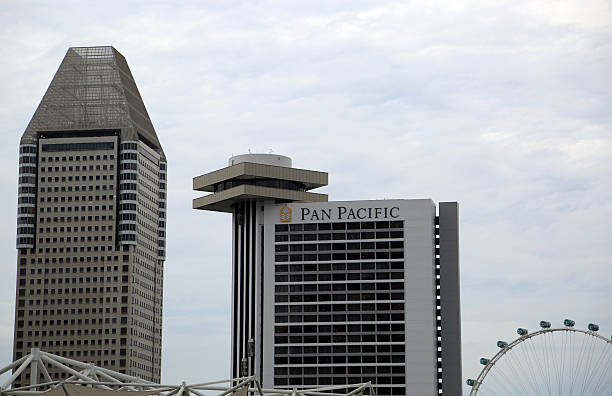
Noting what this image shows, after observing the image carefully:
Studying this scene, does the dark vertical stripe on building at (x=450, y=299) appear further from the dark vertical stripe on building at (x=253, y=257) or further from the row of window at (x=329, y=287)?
the dark vertical stripe on building at (x=253, y=257)

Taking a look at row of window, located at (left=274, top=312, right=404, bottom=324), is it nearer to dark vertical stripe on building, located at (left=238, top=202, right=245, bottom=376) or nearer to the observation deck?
dark vertical stripe on building, located at (left=238, top=202, right=245, bottom=376)

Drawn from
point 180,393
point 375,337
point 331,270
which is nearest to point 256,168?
point 331,270

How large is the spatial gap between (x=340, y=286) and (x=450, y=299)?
18796 mm

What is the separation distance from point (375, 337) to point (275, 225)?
26081 mm

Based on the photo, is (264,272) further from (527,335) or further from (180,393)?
(180,393)

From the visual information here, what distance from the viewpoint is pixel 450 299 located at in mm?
188750

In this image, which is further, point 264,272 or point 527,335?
point 264,272

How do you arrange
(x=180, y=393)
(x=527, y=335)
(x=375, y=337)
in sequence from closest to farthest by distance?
(x=180, y=393), (x=527, y=335), (x=375, y=337)

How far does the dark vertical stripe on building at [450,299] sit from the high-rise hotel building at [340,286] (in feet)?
0.55

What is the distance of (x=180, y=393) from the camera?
7406 cm

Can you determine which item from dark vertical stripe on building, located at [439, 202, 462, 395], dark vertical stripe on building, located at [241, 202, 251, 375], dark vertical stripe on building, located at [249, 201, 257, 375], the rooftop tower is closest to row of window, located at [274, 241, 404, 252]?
dark vertical stripe on building, located at [249, 201, 257, 375]

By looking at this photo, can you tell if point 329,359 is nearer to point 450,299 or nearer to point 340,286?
point 340,286

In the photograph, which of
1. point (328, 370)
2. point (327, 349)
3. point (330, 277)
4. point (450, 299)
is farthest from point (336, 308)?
point (450, 299)

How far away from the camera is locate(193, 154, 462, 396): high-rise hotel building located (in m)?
186
